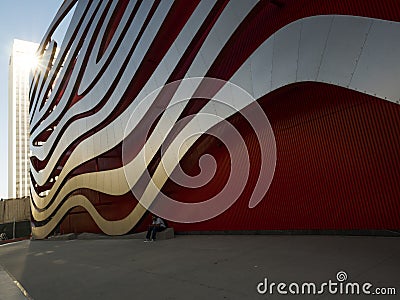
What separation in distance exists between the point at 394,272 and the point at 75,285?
535 centimetres

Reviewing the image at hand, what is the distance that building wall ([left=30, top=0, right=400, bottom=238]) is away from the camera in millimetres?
7312

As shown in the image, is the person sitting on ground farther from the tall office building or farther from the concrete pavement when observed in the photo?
the tall office building

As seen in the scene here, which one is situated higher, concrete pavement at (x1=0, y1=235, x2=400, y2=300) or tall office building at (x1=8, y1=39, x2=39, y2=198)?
tall office building at (x1=8, y1=39, x2=39, y2=198)

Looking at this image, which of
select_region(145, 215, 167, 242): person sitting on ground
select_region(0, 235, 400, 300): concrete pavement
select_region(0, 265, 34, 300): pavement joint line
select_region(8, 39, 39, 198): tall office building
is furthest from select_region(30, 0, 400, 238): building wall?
select_region(8, 39, 39, 198): tall office building

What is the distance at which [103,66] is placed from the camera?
17219 mm

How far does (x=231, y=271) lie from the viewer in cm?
572

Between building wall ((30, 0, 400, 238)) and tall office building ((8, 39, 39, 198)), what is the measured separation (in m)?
62.8

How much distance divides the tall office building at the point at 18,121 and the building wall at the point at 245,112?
62.8 meters

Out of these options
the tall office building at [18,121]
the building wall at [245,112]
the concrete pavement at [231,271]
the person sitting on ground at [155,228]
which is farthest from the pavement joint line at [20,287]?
the tall office building at [18,121]

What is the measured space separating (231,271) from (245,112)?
216 inches

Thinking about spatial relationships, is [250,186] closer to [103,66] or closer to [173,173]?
[173,173]

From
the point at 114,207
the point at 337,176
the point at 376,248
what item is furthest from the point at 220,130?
the point at 114,207

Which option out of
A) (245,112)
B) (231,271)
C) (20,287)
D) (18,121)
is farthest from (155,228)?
(18,121)

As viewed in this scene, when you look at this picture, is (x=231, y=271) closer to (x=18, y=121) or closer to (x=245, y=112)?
(x=245, y=112)
